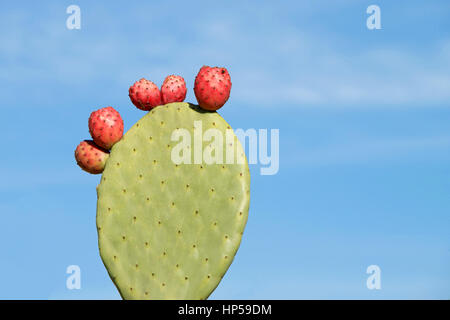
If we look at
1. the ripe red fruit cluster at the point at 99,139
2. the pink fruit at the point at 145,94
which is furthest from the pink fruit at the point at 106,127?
the pink fruit at the point at 145,94

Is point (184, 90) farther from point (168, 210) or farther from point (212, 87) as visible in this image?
point (168, 210)

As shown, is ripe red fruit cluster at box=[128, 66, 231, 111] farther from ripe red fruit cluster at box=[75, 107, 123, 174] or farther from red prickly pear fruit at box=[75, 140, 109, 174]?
red prickly pear fruit at box=[75, 140, 109, 174]

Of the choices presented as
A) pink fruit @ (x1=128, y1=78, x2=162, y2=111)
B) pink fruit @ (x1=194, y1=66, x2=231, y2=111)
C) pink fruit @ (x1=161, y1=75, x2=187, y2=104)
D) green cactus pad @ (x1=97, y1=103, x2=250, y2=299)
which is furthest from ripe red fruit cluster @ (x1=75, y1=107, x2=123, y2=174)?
pink fruit @ (x1=194, y1=66, x2=231, y2=111)

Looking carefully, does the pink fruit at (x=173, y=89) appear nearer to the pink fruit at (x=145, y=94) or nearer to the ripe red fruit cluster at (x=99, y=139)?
the pink fruit at (x=145, y=94)
